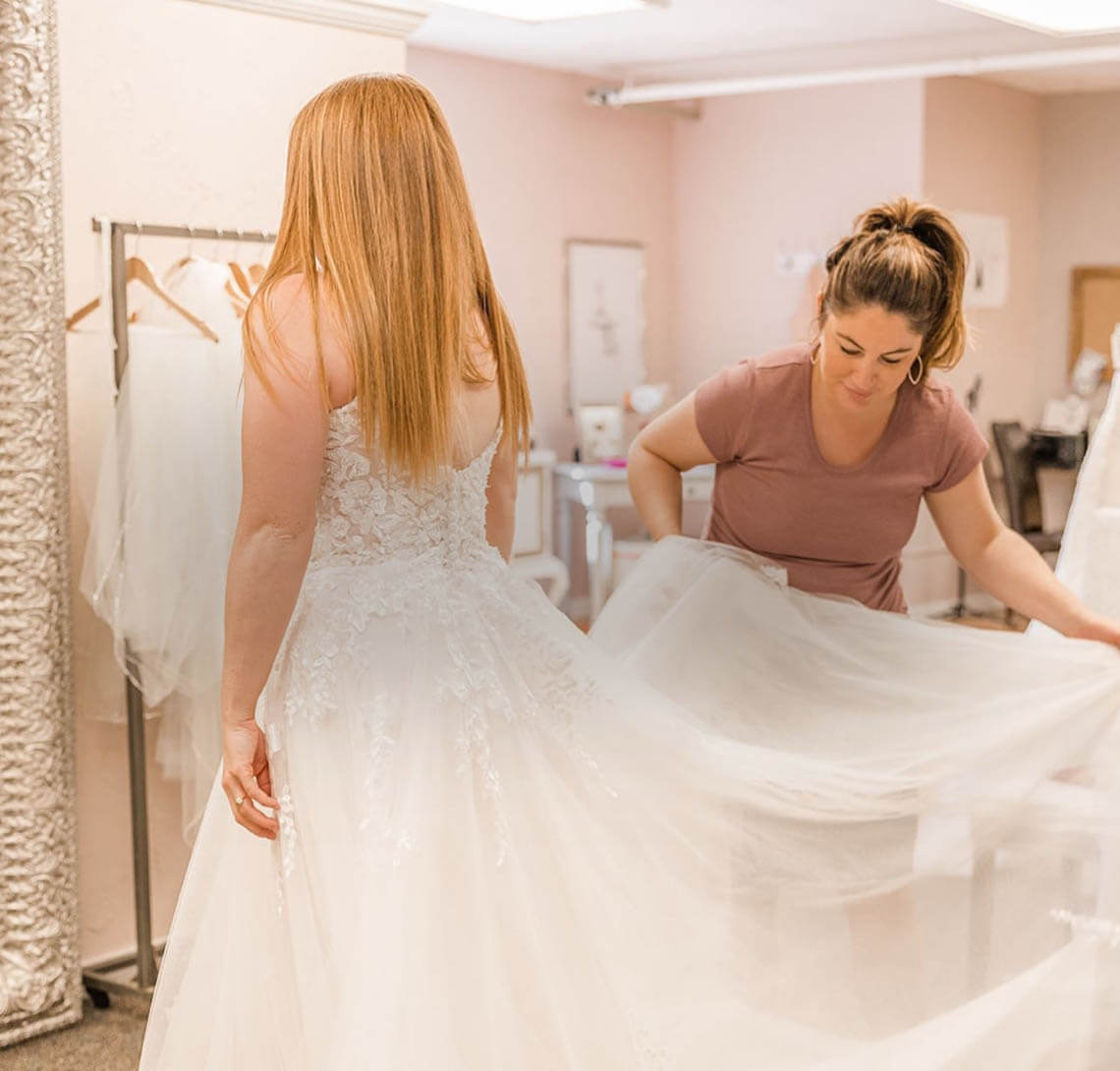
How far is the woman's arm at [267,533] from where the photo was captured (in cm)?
166

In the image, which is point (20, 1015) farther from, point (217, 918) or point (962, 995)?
point (962, 995)

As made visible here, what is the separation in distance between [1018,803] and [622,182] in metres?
5.63

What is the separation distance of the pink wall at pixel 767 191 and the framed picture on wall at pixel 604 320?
13.2 inches

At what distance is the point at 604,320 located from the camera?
7219mm

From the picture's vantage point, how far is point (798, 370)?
2352 mm

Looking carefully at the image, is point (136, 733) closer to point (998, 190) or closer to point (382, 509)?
point (382, 509)

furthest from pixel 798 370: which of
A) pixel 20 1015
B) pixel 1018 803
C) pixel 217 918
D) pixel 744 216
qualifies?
pixel 744 216

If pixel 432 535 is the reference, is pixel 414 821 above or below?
below

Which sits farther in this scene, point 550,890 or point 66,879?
point 66,879

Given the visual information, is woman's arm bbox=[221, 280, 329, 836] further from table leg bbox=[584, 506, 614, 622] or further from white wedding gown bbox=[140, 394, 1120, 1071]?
table leg bbox=[584, 506, 614, 622]

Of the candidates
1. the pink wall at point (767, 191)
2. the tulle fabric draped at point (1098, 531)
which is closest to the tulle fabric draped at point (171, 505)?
the tulle fabric draped at point (1098, 531)

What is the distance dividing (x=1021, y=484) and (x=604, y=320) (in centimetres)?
213

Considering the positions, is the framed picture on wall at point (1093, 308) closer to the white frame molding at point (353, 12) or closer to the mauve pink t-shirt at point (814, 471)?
the white frame molding at point (353, 12)

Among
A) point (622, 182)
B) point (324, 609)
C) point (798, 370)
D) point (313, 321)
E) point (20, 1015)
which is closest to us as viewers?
point (313, 321)
